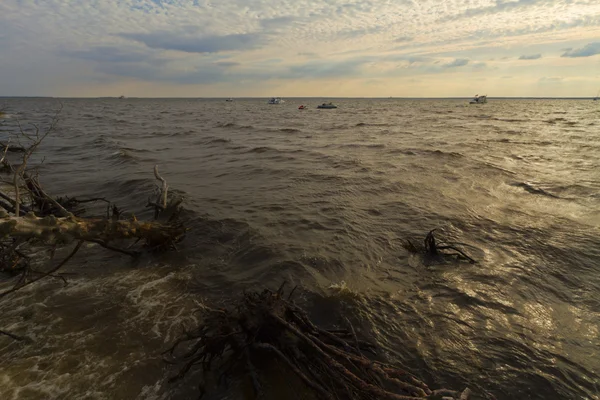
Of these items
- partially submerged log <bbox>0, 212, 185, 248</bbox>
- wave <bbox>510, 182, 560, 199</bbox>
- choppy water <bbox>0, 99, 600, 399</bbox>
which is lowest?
choppy water <bbox>0, 99, 600, 399</bbox>

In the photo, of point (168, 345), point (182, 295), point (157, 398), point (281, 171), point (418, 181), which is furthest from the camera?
point (281, 171)

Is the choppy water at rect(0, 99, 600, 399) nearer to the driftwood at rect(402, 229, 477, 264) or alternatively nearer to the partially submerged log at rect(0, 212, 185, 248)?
the driftwood at rect(402, 229, 477, 264)

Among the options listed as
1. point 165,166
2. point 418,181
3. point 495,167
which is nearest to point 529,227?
point 418,181

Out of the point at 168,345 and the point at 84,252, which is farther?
the point at 84,252

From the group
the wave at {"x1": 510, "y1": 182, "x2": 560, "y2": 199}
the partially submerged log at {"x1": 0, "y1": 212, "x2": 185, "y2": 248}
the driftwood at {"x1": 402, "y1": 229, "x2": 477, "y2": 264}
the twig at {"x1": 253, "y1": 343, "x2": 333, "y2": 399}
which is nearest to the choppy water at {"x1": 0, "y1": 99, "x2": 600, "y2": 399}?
the wave at {"x1": 510, "y1": 182, "x2": 560, "y2": 199}

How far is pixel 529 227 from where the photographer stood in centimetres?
768

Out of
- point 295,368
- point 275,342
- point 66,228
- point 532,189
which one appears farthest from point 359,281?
point 532,189

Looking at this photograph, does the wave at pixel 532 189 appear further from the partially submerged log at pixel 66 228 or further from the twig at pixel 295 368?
the partially submerged log at pixel 66 228

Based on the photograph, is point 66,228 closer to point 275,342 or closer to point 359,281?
point 275,342

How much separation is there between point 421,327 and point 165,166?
1329 cm

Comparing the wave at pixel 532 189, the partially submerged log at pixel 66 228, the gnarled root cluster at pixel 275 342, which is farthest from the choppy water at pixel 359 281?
the partially submerged log at pixel 66 228

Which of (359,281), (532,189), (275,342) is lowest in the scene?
(359,281)

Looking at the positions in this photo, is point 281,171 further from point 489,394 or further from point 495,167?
point 489,394

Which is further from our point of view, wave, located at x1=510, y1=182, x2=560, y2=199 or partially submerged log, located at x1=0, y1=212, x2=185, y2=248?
wave, located at x1=510, y1=182, x2=560, y2=199
